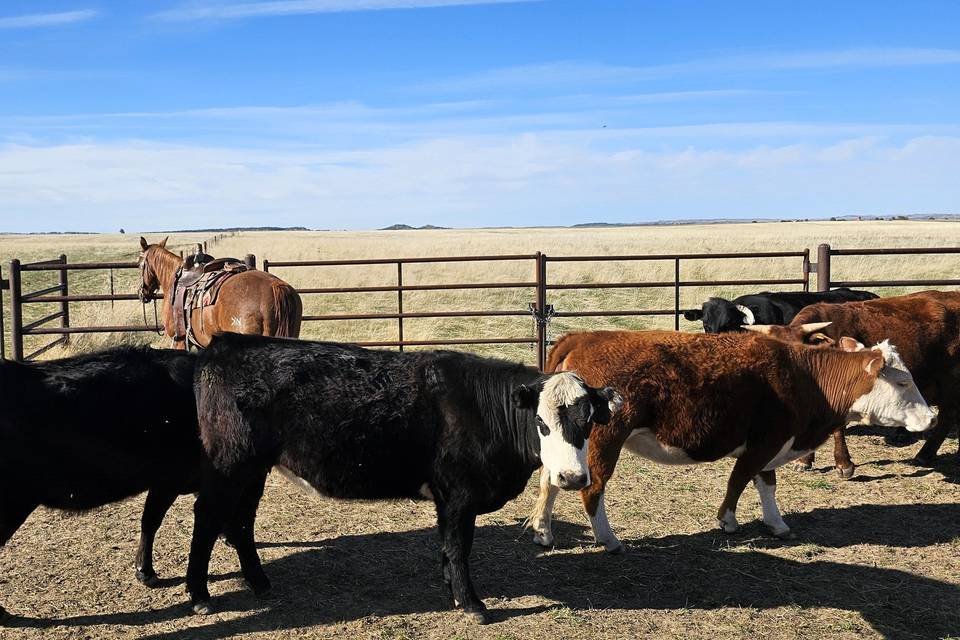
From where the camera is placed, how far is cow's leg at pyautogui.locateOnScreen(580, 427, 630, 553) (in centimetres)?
476

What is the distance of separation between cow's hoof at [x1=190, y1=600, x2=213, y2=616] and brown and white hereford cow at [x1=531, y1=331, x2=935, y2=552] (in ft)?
6.06

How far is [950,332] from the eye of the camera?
682 cm

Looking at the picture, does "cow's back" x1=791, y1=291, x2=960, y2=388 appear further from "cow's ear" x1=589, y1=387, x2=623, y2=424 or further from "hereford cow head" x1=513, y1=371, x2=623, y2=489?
"hereford cow head" x1=513, y1=371, x2=623, y2=489

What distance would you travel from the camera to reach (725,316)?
799 centimetres

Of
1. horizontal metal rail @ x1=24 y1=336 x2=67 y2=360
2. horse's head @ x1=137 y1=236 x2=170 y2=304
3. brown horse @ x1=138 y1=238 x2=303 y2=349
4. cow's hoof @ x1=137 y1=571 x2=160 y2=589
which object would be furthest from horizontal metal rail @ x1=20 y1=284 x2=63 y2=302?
cow's hoof @ x1=137 y1=571 x2=160 y2=589

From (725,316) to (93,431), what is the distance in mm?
5805

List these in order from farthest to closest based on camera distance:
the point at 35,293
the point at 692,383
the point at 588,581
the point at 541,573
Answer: the point at 35,293 < the point at 692,383 < the point at 541,573 < the point at 588,581

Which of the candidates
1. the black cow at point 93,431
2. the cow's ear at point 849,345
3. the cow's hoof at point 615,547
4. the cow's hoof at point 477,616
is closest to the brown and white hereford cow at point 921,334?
the cow's ear at point 849,345

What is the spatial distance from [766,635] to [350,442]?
6.94ft

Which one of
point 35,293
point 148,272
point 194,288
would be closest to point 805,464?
point 194,288

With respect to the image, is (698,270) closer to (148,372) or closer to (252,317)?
(252,317)

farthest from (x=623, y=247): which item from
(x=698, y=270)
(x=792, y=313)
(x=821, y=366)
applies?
(x=821, y=366)

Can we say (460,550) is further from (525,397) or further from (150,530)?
(150,530)

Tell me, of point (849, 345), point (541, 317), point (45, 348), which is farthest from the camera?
point (45, 348)
